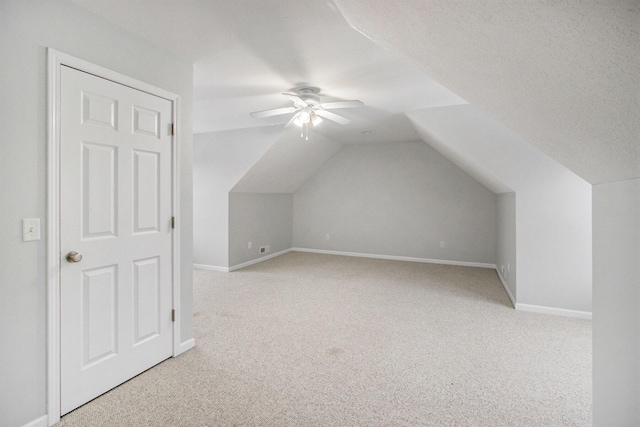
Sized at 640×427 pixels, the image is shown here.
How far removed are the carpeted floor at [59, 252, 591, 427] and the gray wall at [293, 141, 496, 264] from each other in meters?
1.97

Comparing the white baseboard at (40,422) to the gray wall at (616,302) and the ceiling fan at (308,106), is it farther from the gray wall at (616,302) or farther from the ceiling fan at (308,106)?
the ceiling fan at (308,106)

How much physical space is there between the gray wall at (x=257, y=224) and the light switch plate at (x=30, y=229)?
143 inches

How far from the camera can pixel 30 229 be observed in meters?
1.67

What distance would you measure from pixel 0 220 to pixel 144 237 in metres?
0.78

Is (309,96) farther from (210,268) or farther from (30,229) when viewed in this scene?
(210,268)

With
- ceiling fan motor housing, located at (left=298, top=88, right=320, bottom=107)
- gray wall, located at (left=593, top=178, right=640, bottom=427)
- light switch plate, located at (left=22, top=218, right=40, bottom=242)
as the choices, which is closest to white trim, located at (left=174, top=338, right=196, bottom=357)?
light switch plate, located at (left=22, top=218, right=40, bottom=242)

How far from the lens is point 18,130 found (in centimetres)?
160

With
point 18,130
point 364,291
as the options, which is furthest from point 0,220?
point 364,291

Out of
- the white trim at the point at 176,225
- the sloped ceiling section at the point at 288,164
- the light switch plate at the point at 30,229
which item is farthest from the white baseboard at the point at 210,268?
the light switch plate at the point at 30,229

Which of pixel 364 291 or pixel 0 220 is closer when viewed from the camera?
pixel 0 220

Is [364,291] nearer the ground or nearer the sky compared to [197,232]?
nearer the ground

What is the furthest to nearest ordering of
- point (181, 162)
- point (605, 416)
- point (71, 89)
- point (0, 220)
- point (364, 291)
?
1. point (364, 291)
2. point (181, 162)
3. point (71, 89)
4. point (0, 220)
5. point (605, 416)

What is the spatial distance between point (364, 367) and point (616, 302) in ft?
5.35

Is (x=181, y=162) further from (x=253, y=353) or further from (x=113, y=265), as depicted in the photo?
(x=253, y=353)
